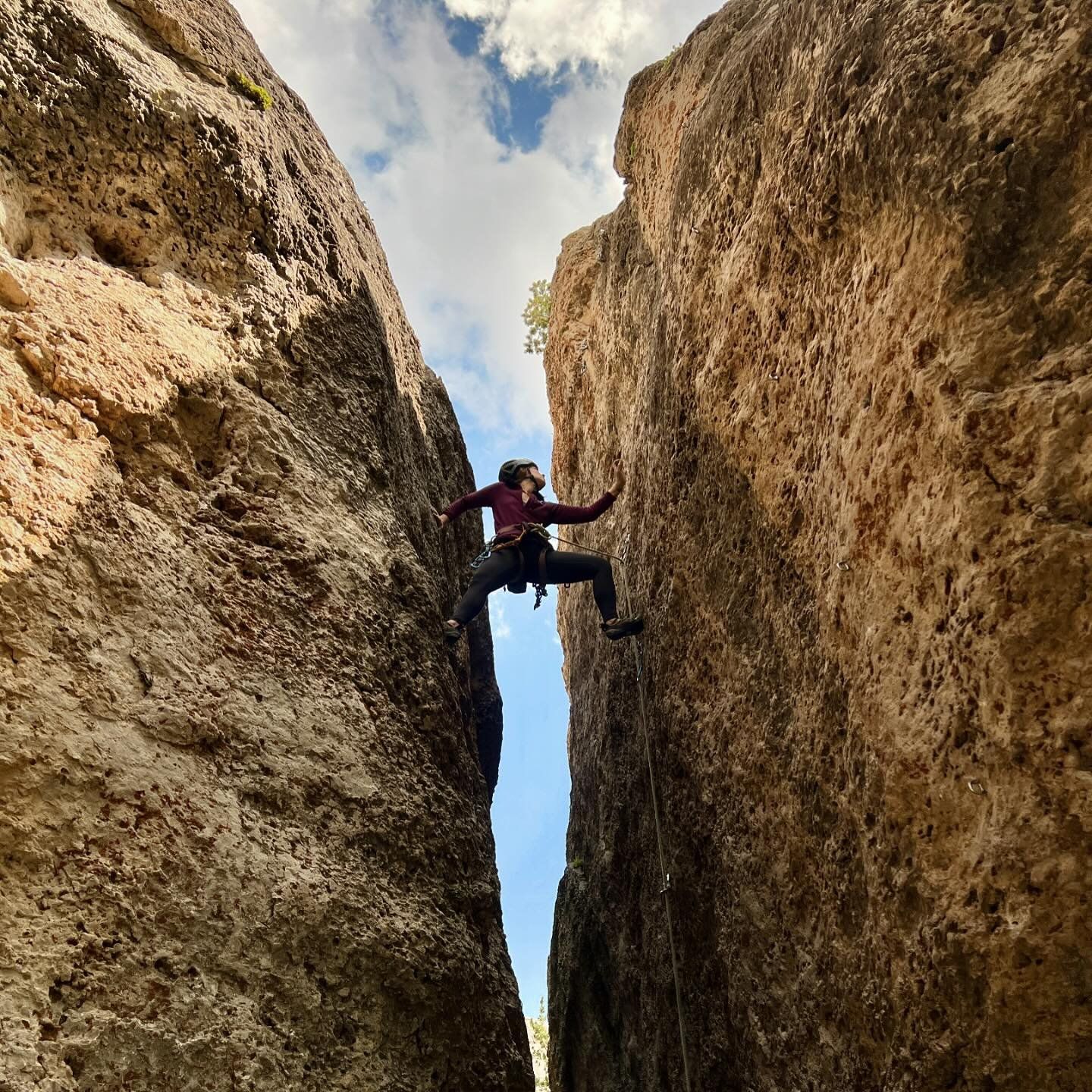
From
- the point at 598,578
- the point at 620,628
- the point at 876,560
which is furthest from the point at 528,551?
the point at 876,560

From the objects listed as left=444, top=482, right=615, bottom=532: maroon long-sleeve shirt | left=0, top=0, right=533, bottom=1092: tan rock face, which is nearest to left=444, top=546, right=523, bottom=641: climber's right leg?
left=0, top=0, right=533, bottom=1092: tan rock face

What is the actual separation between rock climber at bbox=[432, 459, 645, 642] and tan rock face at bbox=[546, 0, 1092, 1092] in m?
0.54

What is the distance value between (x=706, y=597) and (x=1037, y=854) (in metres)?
3.91

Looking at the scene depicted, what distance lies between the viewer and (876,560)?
5164mm

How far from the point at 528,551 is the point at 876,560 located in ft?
13.9

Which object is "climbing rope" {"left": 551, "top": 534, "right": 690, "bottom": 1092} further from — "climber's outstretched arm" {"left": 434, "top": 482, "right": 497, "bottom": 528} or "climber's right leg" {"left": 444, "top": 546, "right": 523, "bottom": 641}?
"climber's outstretched arm" {"left": 434, "top": 482, "right": 497, "bottom": 528}

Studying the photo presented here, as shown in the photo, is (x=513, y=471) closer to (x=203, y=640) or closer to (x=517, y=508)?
(x=517, y=508)

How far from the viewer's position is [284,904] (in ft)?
17.0

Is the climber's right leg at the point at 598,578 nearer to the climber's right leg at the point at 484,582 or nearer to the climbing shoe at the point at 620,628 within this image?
the climbing shoe at the point at 620,628

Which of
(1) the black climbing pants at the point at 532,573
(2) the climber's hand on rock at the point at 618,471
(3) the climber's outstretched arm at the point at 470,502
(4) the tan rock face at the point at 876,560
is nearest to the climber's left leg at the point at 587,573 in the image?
(1) the black climbing pants at the point at 532,573

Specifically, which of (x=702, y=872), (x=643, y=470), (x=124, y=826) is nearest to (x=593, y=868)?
(x=702, y=872)

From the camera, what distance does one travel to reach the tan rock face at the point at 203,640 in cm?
449

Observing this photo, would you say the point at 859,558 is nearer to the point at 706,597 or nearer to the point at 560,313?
the point at 706,597

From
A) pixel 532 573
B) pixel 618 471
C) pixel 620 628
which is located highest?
pixel 618 471
